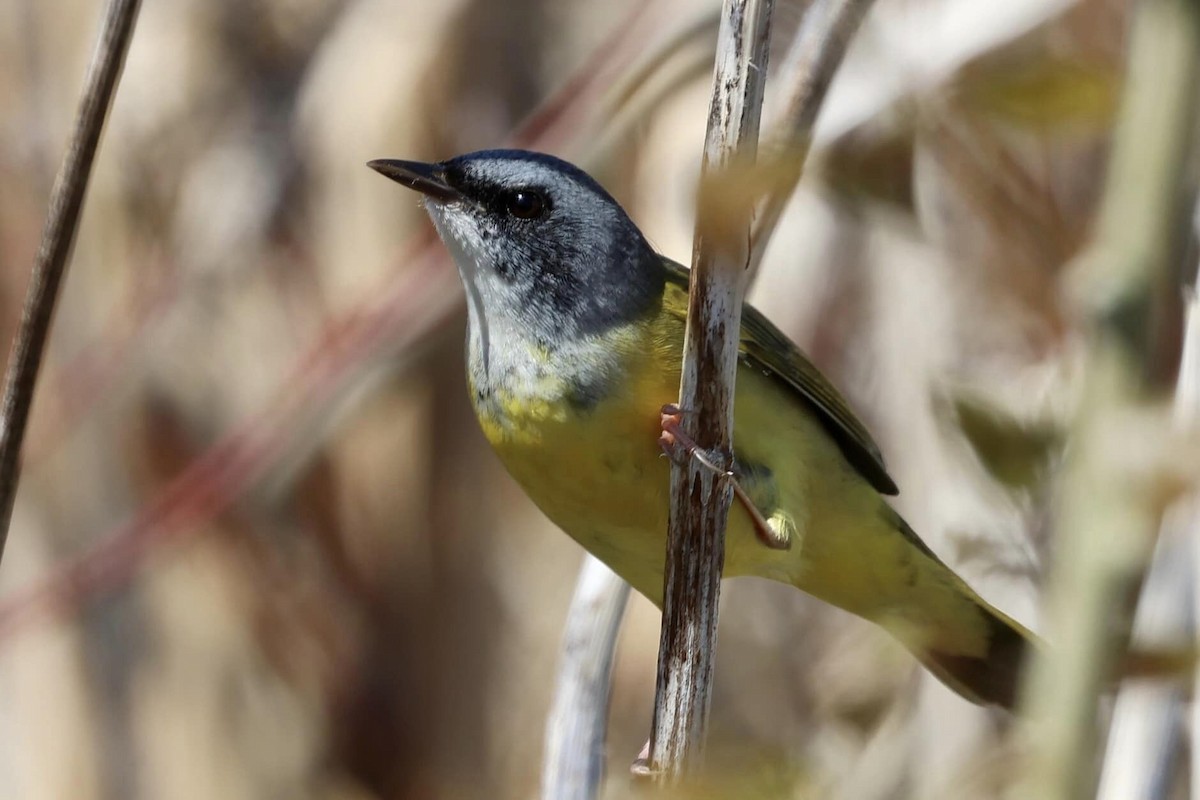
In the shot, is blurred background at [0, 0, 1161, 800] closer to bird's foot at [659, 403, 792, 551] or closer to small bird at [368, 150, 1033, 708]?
small bird at [368, 150, 1033, 708]

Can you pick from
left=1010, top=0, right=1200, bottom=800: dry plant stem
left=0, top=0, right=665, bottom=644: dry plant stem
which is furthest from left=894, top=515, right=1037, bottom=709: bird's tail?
left=1010, top=0, right=1200, bottom=800: dry plant stem

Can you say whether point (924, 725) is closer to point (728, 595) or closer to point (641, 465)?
point (728, 595)

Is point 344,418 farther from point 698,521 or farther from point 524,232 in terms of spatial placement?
point 698,521

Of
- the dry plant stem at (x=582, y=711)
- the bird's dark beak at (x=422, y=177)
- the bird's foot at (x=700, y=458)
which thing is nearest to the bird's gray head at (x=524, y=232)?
the bird's dark beak at (x=422, y=177)

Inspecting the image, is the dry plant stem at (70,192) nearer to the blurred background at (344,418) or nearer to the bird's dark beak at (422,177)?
the bird's dark beak at (422,177)

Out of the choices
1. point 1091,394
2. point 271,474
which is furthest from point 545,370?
point 271,474

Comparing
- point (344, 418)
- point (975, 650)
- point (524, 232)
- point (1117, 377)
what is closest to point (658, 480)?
point (524, 232)
